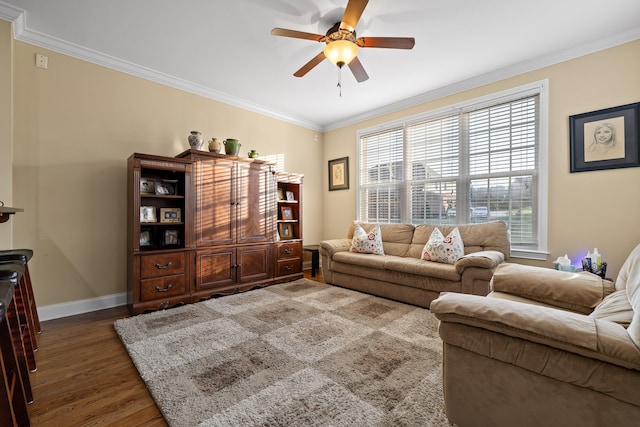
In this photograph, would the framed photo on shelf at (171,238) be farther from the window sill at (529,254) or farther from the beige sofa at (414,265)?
the window sill at (529,254)

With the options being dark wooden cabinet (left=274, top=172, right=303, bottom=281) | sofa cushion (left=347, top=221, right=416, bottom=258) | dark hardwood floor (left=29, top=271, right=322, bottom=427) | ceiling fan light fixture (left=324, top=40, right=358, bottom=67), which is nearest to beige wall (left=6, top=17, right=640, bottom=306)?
dark hardwood floor (left=29, top=271, right=322, bottom=427)

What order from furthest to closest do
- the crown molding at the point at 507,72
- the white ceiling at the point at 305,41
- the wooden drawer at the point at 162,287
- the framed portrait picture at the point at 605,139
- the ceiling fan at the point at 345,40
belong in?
the wooden drawer at the point at 162,287
the crown molding at the point at 507,72
the framed portrait picture at the point at 605,139
the white ceiling at the point at 305,41
the ceiling fan at the point at 345,40

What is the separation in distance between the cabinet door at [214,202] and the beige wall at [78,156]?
2.17ft

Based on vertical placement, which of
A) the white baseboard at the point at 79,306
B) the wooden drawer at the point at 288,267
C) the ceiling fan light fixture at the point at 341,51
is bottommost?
the white baseboard at the point at 79,306

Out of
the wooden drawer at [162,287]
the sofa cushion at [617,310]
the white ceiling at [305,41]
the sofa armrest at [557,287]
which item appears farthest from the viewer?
the wooden drawer at [162,287]

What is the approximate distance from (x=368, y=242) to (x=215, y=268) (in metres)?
2.09

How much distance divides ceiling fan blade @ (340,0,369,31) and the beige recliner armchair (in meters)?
1.97

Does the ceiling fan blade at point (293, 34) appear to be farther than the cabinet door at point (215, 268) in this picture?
No

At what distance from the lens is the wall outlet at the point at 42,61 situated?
8.96 ft

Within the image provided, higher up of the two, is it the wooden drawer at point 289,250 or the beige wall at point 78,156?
the beige wall at point 78,156

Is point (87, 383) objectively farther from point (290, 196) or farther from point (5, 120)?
point (290, 196)

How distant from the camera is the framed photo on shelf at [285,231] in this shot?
4.61 m

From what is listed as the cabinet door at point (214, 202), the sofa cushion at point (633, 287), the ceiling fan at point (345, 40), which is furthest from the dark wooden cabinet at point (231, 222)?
the sofa cushion at point (633, 287)

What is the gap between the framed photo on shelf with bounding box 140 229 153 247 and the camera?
10.7 feet
